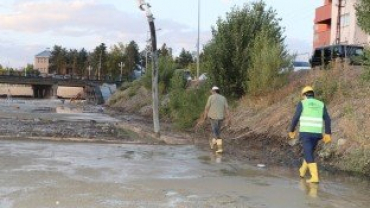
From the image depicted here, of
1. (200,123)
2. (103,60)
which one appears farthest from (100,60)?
(200,123)

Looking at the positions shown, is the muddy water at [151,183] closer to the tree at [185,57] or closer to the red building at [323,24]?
the red building at [323,24]

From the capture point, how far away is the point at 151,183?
35.5 feet

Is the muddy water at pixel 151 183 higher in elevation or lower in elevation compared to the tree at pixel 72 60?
lower

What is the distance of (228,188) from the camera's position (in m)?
10.6

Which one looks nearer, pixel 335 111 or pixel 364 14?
pixel 364 14

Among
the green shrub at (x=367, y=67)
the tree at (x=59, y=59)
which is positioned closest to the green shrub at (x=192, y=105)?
the green shrub at (x=367, y=67)

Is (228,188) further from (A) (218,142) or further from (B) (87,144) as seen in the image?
(B) (87,144)

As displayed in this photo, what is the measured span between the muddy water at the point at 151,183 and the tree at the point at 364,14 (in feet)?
13.3

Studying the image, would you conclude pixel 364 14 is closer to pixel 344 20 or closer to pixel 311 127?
pixel 311 127

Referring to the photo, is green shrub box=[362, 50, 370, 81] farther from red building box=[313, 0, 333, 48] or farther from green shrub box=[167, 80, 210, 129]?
red building box=[313, 0, 333, 48]

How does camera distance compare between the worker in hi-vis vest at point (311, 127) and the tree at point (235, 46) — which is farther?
the tree at point (235, 46)

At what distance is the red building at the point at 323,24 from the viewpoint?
66188mm

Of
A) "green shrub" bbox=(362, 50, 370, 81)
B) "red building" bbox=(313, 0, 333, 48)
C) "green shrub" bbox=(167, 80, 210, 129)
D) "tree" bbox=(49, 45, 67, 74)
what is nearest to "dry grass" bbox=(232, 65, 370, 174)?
"green shrub" bbox=(362, 50, 370, 81)

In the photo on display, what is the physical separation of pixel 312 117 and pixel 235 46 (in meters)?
17.8
